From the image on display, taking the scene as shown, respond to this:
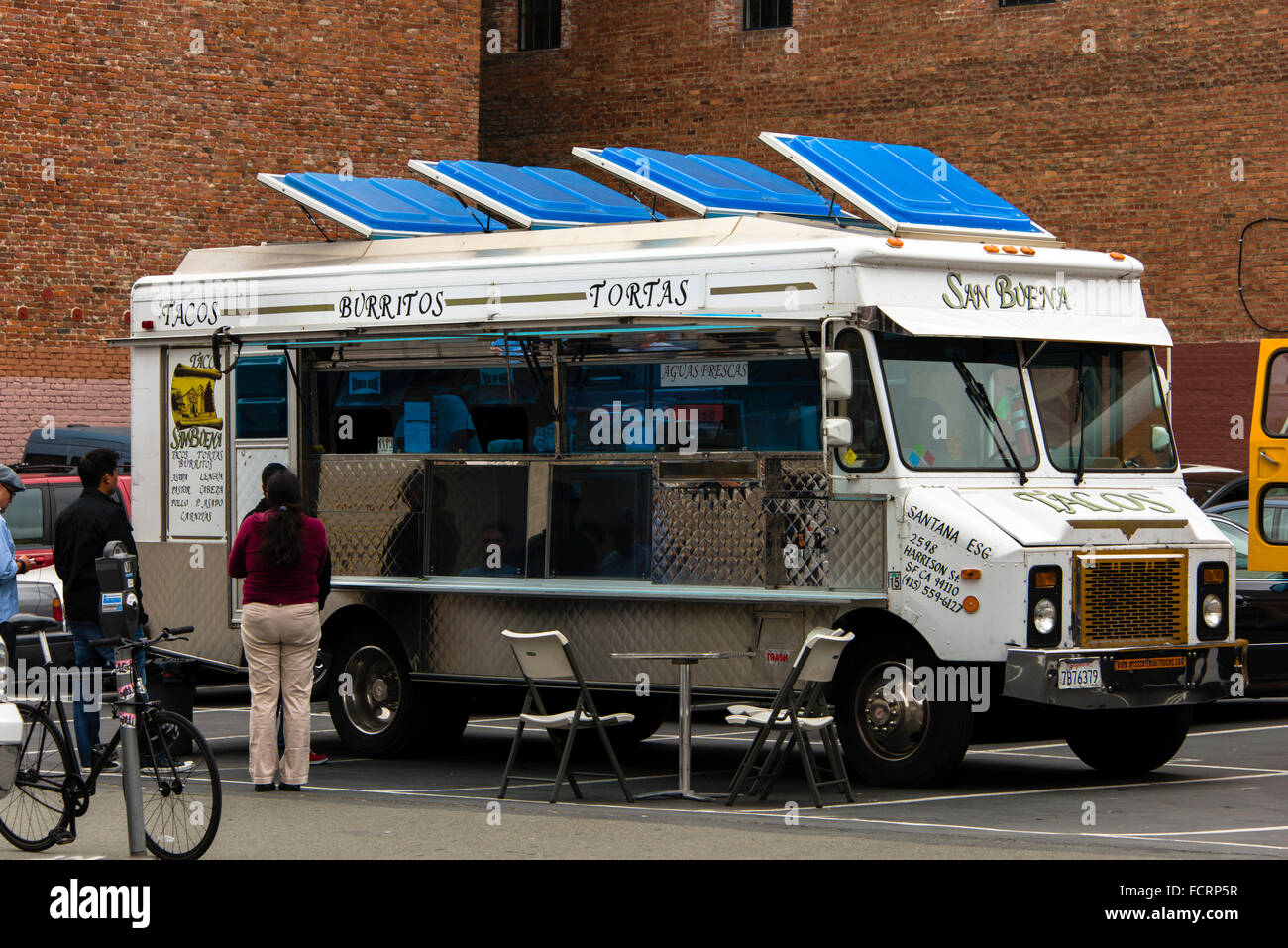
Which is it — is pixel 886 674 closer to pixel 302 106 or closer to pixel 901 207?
pixel 901 207

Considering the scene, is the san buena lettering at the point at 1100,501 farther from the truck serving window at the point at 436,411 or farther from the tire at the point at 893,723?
the truck serving window at the point at 436,411

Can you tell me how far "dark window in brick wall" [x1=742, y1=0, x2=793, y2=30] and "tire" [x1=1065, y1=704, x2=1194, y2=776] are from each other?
18.9 meters

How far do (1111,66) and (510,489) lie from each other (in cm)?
1608

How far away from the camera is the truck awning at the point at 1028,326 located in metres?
11.1

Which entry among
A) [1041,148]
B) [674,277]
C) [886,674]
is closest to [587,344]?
[674,277]

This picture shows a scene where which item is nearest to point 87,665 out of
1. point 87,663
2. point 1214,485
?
point 87,663

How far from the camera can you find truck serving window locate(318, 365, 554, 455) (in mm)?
12617

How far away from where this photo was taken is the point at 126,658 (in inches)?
349

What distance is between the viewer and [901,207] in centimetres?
1194

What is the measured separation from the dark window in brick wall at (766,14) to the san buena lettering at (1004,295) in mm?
18193

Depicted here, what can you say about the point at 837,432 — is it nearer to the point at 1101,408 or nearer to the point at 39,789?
the point at 1101,408

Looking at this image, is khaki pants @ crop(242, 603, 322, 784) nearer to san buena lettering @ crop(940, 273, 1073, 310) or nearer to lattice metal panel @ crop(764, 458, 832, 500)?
lattice metal panel @ crop(764, 458, 832, 500)

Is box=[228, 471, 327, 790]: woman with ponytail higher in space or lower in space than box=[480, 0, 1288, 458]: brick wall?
lower

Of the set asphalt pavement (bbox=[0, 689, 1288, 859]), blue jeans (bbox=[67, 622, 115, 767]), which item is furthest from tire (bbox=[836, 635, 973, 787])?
blue jeans (bbox=[67, 622, 115, 767])
